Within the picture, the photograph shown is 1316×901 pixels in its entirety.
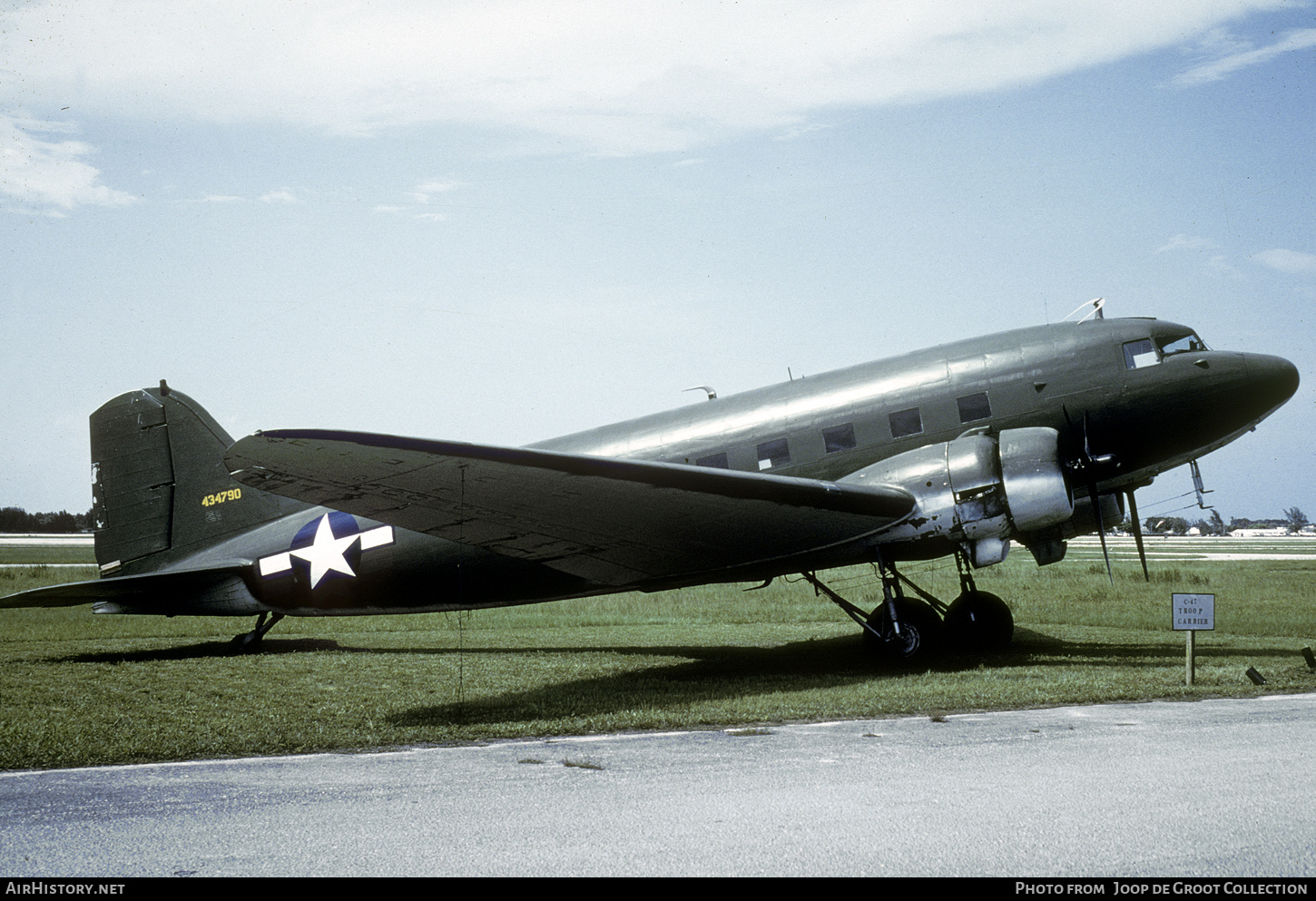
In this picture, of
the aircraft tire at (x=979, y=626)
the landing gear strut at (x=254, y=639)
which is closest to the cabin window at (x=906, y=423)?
the aircraft tire at (x=979, y=626)

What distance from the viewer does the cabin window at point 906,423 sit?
12781 mm

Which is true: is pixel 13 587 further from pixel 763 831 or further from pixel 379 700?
pixel 763 831

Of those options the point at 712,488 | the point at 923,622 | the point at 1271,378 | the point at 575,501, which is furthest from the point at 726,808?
the point at 1271,378

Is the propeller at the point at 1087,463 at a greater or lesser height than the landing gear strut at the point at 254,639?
greater

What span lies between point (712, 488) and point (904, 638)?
13.4ft

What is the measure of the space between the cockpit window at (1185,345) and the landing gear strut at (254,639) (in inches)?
562

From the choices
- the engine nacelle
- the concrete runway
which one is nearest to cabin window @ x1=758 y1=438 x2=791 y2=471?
the engine nacelle

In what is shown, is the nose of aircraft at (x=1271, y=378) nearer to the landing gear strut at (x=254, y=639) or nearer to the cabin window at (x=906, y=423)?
the cabin window at (x=906, y=423)

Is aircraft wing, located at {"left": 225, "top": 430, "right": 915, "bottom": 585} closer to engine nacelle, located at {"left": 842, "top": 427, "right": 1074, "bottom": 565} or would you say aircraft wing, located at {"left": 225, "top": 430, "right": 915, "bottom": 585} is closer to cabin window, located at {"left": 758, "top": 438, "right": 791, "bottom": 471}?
engine nacelle, located at {"left": 842, "top": 427, "right": 1074, "bottom": 565}

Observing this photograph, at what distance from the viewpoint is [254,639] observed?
15383mm

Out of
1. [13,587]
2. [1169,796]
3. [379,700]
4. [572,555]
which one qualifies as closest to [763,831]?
[1169,796]

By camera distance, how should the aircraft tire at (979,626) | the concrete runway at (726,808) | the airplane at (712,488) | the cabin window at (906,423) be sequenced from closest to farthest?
the concrete runway at (726,808)
the airplane at (712,488)
the cabin window at (906,423)
the aircraft tire at (979,626)

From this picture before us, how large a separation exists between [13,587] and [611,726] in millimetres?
29952

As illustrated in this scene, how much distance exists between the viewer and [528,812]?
5.51 meters
